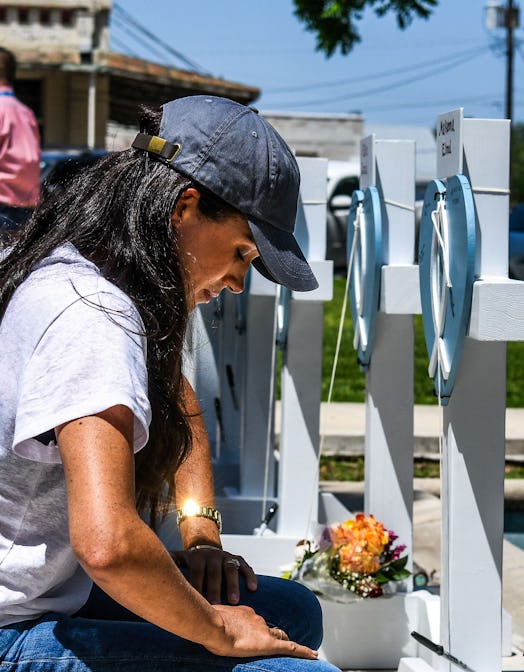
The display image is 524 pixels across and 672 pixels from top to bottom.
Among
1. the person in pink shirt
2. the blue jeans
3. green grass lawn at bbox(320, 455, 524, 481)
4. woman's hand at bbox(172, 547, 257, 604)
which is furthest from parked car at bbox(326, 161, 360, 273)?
the blue jeans

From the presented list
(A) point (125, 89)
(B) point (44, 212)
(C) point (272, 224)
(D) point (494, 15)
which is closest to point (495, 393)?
(C) point (272, 224)

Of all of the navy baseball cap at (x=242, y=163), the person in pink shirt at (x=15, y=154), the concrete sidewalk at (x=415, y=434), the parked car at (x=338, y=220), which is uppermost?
the parked car at (x=338, y=220)

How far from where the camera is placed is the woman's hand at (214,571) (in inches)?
86.6

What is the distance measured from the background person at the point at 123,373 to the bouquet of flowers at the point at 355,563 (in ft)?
4.61

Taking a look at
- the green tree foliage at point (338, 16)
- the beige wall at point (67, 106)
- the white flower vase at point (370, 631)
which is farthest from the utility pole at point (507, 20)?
the white flower vase at point (370, 631)

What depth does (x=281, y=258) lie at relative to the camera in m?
1.98

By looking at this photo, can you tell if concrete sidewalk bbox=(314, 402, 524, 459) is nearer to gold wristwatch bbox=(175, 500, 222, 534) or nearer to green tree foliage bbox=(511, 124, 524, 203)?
gold wristwatch bbox=(175, 500, 222, 534)

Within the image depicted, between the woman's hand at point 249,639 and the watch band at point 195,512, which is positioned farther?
the watch band at point 195,512

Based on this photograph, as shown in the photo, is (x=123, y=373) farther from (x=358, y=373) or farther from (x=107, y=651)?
(x=358, y=373)

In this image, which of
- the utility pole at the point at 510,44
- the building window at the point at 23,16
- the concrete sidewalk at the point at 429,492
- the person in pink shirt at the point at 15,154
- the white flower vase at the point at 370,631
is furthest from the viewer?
the utility pole at the point at 510,44

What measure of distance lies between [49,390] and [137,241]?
0.96 feet

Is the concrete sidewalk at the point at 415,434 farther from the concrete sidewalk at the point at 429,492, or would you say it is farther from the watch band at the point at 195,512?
the watch band at the point at 195,512

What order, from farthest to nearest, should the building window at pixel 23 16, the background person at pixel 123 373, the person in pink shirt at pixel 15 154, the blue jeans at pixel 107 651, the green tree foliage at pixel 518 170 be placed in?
the green tree foliage at pixel 518 170, the building window at pixel 23 16, the person in pink shirt at pixel 15 154, the blue jeans at pixel 107 651, the background person at pixel 123 373

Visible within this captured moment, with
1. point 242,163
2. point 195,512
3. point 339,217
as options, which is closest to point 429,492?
point 195,512
